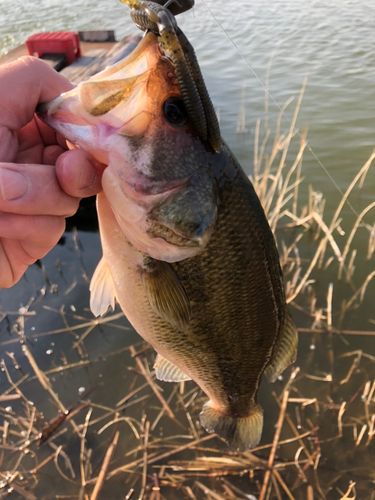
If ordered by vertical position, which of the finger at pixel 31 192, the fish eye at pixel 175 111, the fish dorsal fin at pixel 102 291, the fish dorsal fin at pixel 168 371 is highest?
the fish eye at pixel 175 111

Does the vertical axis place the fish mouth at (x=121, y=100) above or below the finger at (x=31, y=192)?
above

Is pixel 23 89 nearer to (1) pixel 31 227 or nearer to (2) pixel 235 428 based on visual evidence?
(1) pixel 31 227

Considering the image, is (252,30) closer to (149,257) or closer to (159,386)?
(159,386)

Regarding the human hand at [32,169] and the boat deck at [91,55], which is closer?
the human hand at [32,169]

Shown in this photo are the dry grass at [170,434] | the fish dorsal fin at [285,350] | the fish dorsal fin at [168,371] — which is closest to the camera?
the fish dorsal fin at [285,350]

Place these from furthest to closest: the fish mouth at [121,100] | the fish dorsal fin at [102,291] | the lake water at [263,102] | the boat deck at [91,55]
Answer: the boat deck at [91,55] → the lake water at [263,102] → the fish dorsal fin at [102,291] → the fish mouth at [121,100]

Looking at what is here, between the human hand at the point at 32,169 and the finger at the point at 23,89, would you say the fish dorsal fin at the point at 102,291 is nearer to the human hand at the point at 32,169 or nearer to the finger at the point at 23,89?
the human hand at the point at 32,169

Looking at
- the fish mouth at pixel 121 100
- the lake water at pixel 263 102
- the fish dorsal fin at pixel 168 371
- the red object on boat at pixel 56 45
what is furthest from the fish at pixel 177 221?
the red object on boat at pixel 56 45

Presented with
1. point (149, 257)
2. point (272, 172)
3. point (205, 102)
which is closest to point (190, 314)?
point (149, 257)
